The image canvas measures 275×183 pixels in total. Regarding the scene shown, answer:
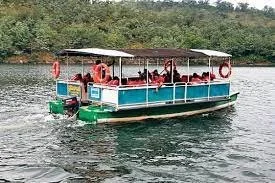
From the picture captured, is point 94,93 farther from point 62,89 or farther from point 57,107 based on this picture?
point 62,89

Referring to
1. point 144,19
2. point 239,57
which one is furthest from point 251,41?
point 144,19

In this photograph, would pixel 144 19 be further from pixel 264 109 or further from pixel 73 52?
pixel 73 52

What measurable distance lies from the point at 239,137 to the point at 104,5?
398ft

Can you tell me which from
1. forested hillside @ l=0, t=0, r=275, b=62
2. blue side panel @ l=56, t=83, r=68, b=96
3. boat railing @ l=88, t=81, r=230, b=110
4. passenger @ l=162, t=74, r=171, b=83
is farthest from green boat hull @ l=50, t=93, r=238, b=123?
forested hillside @ l=0, t=0, r=275, b=62

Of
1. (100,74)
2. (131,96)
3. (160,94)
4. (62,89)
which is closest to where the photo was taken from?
(131,96)

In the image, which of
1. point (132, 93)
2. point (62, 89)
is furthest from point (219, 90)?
point (62, 89)

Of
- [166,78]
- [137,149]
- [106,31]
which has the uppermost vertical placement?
[106,31]

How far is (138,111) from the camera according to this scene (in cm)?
2667

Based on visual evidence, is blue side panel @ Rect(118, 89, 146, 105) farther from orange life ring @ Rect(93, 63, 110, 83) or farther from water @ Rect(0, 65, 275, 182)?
orange life ring @ Rect(93, 63, 110, 83)

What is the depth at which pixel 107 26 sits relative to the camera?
12312cm

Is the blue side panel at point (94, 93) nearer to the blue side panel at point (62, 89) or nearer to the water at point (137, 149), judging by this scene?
the water at point (137, 149)

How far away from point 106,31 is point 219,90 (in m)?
93.0

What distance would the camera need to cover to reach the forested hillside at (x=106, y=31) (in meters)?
106

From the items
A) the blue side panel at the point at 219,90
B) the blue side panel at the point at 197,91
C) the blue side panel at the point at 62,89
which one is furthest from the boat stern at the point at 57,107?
the blue side panel at the point at 219,90
